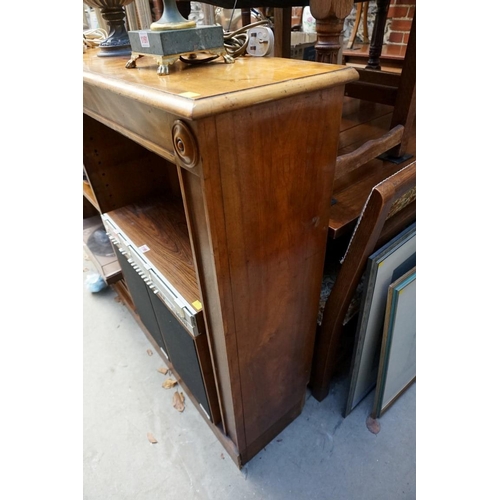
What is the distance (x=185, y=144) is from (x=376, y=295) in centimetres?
68

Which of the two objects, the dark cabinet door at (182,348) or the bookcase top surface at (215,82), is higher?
the bookcase top surface at (215,82)

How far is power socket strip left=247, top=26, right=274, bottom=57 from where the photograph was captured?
734mm

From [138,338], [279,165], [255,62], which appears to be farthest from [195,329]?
[138,338]

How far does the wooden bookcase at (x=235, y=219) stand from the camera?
0.51m

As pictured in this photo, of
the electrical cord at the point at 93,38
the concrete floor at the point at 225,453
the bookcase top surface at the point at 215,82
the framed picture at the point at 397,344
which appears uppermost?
the electrical cord at the point at 93,38

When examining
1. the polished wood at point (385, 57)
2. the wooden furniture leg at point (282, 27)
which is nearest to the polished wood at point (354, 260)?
the wooden furniture leg at point (282, 27)

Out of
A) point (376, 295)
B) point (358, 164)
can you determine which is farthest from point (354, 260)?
point (358, 164)

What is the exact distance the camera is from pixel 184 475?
1103mm

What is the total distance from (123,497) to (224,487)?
0.32 m

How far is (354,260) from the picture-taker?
2.82 feet

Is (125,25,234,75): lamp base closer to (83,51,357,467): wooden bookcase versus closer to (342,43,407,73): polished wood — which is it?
(83,51,357,467): wooden bookcase

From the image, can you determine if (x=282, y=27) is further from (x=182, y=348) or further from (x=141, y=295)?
(x=182, y=348)

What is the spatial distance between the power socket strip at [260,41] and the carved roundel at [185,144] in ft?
1.29

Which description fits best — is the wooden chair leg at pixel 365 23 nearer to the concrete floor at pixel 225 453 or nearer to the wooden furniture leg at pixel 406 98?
the wooden furniture leg at pixel 406 98
